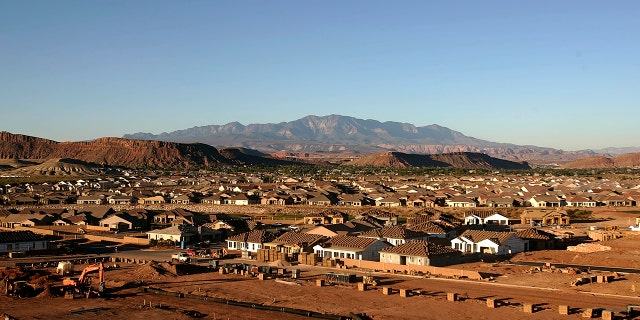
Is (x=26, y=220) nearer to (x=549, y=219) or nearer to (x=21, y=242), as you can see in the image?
(x=21, y=242)

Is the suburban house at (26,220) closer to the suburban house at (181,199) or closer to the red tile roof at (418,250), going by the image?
the suburban house at (181,199)

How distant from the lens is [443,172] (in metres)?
183

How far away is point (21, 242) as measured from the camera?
2055 inches

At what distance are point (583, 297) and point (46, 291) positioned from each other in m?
25.9

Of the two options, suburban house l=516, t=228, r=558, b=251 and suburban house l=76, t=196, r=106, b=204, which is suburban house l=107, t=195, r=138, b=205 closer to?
suburban house l=76, t=196, r=106, b=204

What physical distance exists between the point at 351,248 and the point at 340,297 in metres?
12.6

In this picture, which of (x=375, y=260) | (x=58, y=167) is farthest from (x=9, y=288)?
(x=58, y=167)

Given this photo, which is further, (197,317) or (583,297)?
(583,297)

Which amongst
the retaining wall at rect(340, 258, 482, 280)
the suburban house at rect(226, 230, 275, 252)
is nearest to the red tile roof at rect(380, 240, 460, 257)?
the retaining wall at rect(340, 258, 482, 280)

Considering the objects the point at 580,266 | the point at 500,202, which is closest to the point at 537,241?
the point at 580,266

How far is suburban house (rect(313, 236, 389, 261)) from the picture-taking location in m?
46.2

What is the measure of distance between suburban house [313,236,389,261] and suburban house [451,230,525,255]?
242 inches

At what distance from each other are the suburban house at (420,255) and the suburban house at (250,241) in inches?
398

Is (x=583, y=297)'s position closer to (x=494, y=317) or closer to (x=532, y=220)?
(x=494, y=317)
